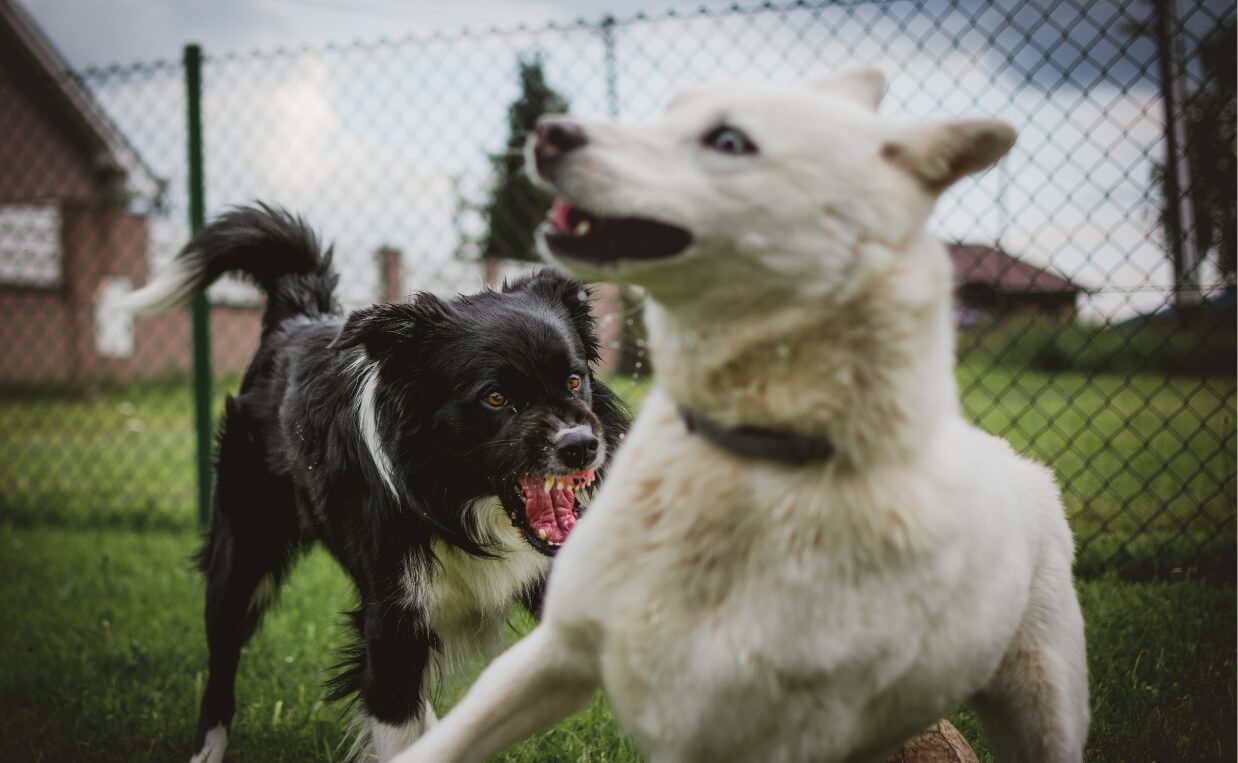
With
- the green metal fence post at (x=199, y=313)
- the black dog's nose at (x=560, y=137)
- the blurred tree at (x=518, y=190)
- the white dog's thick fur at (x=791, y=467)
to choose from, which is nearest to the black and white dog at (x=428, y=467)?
the white dog's thick fur at (x=791, y=467)

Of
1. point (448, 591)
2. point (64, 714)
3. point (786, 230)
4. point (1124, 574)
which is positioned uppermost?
point (786, 230)

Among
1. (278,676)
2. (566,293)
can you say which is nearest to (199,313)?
(278,676)

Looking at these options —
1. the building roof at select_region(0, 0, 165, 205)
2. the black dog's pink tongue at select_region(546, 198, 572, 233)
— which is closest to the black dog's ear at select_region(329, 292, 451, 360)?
the black dog's pink tongue at select_region(546, 198, 572, 233)

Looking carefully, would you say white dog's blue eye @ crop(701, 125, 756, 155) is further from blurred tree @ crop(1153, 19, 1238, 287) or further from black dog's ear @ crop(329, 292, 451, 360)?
blurred tree @ crop(1153, 19, 1238, 287)

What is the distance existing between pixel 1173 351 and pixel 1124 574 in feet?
4.16

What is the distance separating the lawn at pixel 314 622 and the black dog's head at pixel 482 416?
523mm

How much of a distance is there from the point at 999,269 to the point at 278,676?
378cm

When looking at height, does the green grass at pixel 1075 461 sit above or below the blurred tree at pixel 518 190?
below

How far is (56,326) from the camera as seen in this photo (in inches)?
540

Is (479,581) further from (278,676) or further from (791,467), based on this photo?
(791,467)

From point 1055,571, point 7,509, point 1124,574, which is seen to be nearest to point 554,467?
point 1055,571

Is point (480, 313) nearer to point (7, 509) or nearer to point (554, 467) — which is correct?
point (554, 467)

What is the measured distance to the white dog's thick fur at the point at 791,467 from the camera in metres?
1.35

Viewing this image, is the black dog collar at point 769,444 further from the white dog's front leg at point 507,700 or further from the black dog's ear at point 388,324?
the black dog's ear at point 388,324
